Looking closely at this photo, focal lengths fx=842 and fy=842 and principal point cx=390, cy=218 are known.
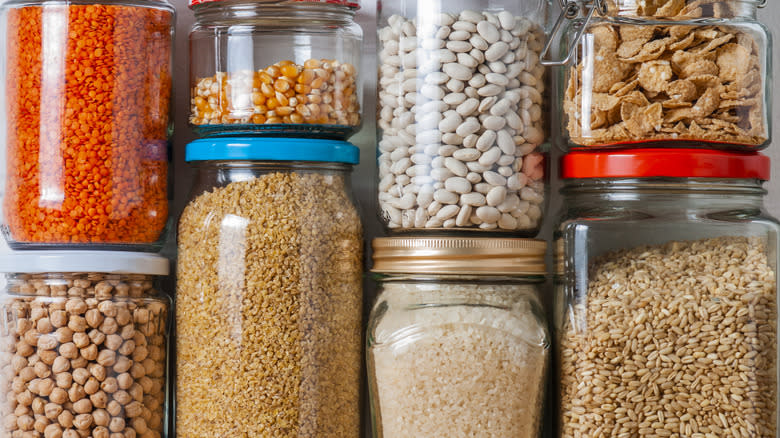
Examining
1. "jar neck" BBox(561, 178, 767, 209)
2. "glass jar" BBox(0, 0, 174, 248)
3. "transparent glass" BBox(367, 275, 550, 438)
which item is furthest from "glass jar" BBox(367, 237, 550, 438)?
"glass jar" BBox(0, 0, 174, 248)

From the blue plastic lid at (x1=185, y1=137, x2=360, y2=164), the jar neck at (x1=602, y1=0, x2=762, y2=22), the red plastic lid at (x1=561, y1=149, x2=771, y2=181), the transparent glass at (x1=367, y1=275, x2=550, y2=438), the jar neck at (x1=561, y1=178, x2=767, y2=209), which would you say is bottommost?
the transparent glass at (x1=367, y1=275, x2=550, y2=438)

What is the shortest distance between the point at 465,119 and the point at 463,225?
0.14 m

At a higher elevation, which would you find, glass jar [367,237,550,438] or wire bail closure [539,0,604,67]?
wire bail closure [539,0,604,67]

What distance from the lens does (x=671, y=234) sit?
1.11m

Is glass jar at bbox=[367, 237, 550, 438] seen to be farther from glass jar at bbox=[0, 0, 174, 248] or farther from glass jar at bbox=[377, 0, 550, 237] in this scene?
glass jar at bbox=[0, 0, 174, 248]

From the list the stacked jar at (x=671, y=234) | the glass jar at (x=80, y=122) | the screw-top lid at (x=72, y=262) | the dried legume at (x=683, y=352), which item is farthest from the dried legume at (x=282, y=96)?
the dried legume at (x=683, y=352)

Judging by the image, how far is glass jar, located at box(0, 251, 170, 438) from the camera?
3.59 feet

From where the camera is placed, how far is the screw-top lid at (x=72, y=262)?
43.2 inches

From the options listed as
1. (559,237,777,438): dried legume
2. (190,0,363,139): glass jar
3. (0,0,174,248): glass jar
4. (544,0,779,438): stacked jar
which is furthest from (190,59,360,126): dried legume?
(559,237,777,438): dried legume

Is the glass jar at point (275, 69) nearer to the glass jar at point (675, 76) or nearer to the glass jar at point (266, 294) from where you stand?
the glass jar at point (266, 294)

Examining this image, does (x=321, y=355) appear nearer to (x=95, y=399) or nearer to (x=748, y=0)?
(x=95, y=399)

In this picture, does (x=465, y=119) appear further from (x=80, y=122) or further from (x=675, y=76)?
(x=80, y=122)

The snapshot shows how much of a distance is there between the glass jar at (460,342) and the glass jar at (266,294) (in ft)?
0.21

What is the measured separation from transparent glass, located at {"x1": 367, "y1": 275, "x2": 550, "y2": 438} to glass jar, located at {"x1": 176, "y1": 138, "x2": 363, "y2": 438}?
0.25 feet
